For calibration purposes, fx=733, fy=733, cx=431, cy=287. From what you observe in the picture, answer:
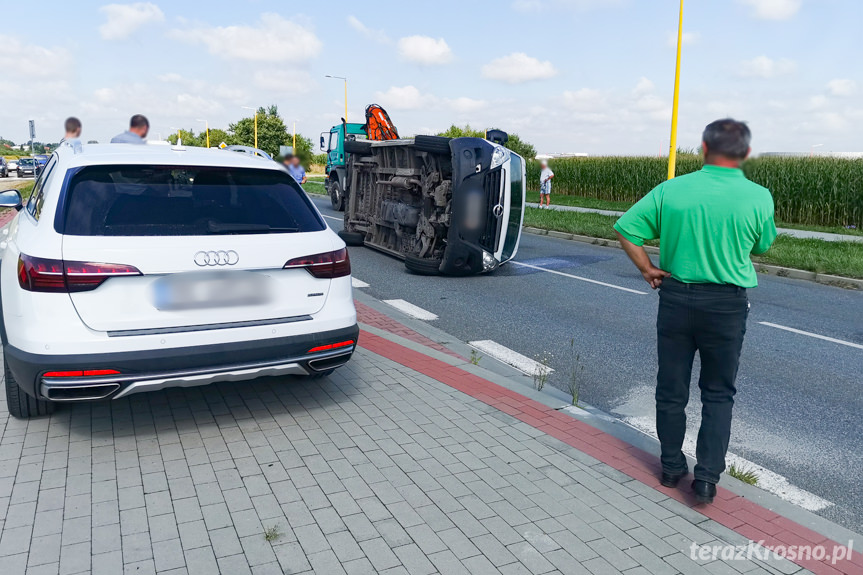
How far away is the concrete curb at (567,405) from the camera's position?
3.47m

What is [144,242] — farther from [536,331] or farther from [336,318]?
[536,331]

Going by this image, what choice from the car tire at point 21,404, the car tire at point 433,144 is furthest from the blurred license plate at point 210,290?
the car tire at point 433,144

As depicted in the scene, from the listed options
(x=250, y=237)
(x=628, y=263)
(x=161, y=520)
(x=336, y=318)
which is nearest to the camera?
(x=161, y=520)

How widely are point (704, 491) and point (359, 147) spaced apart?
37.5ft

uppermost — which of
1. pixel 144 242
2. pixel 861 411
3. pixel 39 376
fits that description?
pixel 144 242

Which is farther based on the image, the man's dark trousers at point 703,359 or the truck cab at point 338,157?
the truck cab at point 338,157

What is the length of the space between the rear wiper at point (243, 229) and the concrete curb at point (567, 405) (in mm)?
2050

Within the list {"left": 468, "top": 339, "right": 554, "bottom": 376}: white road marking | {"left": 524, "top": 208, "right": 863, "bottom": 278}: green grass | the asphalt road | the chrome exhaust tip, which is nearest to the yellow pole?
{"left": 524, "top": 208, "right": 863, "bottom": 278}: green grass

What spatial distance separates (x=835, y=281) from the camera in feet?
38.7

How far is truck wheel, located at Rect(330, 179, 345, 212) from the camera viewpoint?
24141 mm

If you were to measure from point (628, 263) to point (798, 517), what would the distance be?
10399 millimetres

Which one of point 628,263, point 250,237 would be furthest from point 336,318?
point 628,263

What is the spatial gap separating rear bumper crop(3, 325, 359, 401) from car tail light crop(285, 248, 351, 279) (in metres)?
0.39

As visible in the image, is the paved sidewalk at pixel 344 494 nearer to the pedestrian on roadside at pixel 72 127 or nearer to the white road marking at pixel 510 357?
the white road marking at pixel 510 357
